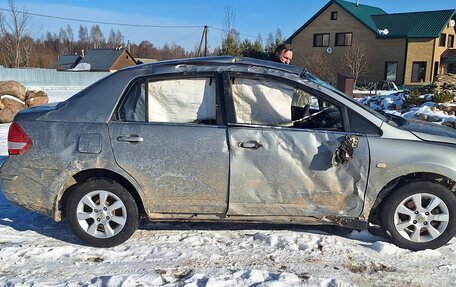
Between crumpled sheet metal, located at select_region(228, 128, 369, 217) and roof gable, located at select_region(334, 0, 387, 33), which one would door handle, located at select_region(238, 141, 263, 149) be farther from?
roof gable, located at select_region(334, 0, 387, 33)

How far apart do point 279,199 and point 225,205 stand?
50cm

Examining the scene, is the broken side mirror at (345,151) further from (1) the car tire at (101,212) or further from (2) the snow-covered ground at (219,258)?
(1) the car tire at (101,212)

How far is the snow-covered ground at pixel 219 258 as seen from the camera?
11.3 ft

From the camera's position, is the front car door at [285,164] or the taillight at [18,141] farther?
the taillight at [18,141]

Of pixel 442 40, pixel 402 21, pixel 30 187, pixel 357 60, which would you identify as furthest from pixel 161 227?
pixel 442 40

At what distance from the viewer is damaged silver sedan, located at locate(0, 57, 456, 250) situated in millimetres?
3830

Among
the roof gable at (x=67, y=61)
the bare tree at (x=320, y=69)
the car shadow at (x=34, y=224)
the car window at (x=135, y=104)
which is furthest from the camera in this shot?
the roof gable at (x=67, y=61)

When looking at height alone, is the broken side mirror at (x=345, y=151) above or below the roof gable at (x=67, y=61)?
below

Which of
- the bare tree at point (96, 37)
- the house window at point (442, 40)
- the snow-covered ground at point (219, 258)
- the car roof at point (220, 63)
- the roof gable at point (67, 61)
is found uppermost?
the bare tree at point (96, 37)

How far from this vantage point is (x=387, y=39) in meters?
36.5

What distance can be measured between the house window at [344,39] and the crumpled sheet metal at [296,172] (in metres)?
37.1

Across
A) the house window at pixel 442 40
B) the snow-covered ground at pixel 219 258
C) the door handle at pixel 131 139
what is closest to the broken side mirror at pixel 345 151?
the snow-covered ground at pixel 219 258

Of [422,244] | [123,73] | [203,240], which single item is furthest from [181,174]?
[422,244]

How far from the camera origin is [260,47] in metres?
42.5
